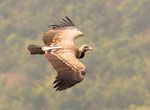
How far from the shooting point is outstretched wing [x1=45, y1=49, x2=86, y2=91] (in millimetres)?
17594

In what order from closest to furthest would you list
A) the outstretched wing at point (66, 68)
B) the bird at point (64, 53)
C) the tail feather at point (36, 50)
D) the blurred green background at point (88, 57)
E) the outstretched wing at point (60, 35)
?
the outstretched wing at point (66, 68)
the bird at point (64, 53)
the tail feather at point (36, 50)
the outstretched wing at point (60, 35)
the blurred green background at point (88, 57)

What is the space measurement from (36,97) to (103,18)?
123ft

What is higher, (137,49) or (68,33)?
(137,49)

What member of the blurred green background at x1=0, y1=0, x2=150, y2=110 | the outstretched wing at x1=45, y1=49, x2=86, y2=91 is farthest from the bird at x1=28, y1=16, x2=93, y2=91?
the blurred green background at x1=0, y1=0, x2=150, y2=110

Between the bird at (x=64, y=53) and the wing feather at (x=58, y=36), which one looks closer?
the bird at (x=64, y=53)

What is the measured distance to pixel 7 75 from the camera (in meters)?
97.1

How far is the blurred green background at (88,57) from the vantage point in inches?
3214

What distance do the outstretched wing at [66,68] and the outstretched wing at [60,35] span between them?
1401 mm

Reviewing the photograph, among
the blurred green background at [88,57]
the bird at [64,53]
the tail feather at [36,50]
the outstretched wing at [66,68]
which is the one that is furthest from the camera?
the blurred green background at [88,57]

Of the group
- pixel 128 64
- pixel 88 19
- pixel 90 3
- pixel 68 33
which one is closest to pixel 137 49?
pixel 128 64

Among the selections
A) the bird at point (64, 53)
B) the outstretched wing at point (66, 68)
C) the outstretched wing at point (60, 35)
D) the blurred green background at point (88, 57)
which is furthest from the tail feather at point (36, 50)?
the blurred green background at point (88, 57)

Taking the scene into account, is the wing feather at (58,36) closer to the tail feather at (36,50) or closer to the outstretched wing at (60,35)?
the outstretched wing at (60,35)

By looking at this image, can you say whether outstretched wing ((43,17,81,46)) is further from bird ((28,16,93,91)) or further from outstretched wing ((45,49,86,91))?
outstretched wing ((45,49,86,91))

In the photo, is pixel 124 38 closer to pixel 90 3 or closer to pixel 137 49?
pixel 137 49
